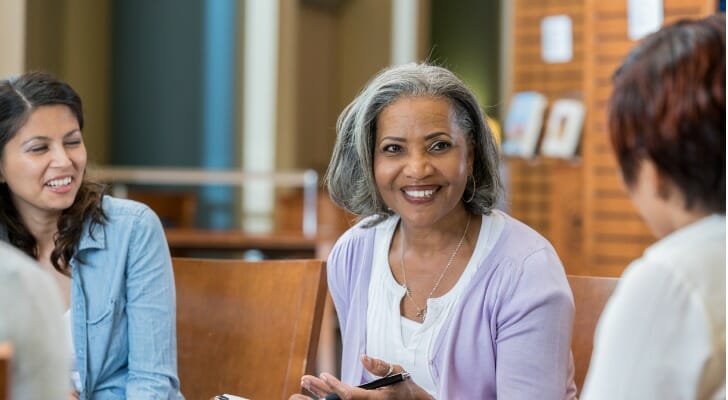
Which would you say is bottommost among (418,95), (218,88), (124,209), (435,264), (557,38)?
(435,264)

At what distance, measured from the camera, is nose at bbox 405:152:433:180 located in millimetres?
2088

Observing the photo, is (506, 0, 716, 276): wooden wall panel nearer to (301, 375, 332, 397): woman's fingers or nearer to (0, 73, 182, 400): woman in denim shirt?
(0, 73, 182, 400): woman in denim shirt

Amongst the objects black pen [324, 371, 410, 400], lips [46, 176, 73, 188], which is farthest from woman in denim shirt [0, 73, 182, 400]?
black pen [324, 371, 410, 400]

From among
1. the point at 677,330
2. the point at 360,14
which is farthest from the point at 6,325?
the point at 360,14

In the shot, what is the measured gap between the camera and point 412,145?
2.14 m

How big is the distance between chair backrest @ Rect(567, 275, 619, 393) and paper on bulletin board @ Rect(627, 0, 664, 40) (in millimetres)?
3963

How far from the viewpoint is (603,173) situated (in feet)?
20.6

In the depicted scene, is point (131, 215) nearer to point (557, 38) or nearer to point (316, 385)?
point (316, 385)

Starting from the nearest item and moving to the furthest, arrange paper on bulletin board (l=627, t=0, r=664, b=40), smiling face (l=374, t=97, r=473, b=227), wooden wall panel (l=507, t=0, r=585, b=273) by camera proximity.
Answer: smiling face (l=374, t=97, r=473, b=227)
paper on bulletin board (l=627, t=0, r=664, b=40)
wooden wall panel (l=507, t=0, r=585, b=273)

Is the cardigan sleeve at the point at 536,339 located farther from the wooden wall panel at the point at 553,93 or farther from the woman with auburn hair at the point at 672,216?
the wooden wall panel at the point at 553,93

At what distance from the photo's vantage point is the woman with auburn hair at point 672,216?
1.07 meters

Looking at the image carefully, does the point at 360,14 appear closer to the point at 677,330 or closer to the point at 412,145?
the point at 412,145

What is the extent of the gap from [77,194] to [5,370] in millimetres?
1324

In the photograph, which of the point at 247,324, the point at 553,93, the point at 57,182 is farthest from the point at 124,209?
the point at 553,93
